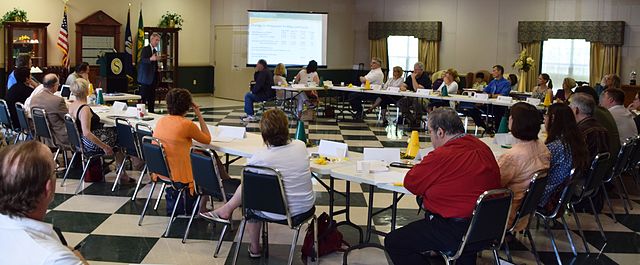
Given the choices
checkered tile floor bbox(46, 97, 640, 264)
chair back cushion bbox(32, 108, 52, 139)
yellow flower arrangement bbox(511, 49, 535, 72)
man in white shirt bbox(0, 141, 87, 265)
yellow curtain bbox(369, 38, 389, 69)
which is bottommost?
checkered tile floor bbox(46, 97, 640, 264)

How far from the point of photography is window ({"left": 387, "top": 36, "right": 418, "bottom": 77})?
56.2ft

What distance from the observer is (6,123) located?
7895 mm

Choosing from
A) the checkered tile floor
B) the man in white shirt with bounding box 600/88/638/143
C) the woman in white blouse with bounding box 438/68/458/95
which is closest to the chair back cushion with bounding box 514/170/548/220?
the checkered tile floor

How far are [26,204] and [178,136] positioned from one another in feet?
11.1

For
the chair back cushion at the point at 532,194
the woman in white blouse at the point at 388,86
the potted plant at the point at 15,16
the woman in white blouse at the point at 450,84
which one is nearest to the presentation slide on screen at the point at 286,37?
the woman in white blouse at the point at 388,86

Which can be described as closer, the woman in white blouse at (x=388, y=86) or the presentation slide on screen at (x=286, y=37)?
the woman in white blouse at (x=388, y=86)

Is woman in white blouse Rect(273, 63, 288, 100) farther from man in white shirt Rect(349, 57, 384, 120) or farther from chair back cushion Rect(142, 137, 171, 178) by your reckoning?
chair back cushion Rect(142, 137, 171, 178)

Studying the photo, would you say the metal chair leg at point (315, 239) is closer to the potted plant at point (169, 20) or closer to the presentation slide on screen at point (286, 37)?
the presentation slide on screen at point (286, 37)

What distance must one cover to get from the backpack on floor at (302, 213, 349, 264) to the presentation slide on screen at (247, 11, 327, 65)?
11155mm

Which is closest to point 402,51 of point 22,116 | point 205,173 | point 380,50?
point 380,50

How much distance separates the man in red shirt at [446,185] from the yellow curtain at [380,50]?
13608mm

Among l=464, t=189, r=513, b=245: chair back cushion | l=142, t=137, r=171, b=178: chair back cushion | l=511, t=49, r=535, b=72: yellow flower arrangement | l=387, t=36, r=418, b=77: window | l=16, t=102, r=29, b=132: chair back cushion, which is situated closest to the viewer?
l=464, t=189, r=513, b=245: chair back cushion

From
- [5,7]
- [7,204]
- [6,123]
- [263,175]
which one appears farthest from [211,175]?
[5,7]

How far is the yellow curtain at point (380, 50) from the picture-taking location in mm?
17547
